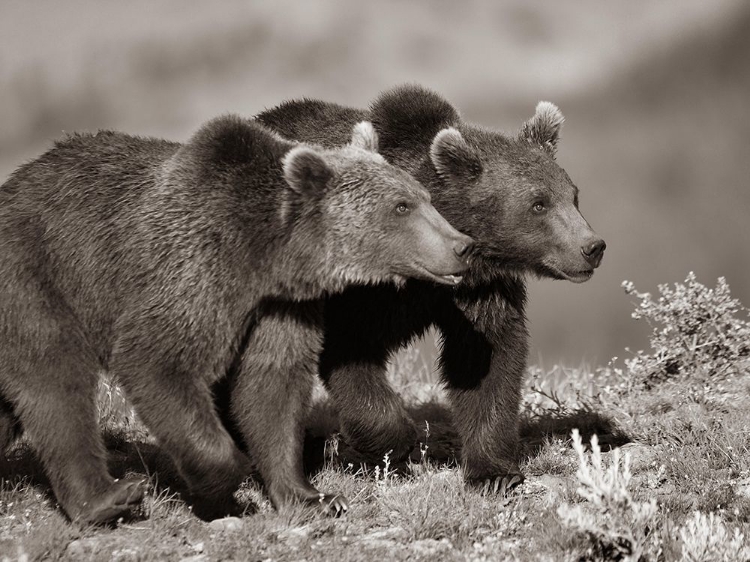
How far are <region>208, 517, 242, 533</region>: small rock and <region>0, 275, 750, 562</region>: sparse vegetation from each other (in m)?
0.02

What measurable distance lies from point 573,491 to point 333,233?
6.94 ft

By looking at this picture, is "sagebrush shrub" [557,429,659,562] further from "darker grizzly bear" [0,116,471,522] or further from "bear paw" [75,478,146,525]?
"bear paw" [75,478,146,525]

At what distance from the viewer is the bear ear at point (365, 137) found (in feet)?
23.3

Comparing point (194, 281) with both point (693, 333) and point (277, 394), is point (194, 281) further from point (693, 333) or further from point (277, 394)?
point (693, 333)

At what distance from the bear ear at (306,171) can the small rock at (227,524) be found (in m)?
1.88

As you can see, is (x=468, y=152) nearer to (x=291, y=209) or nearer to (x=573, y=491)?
(x=291, y=209)

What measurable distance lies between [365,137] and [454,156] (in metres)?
0.61

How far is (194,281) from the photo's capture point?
249 inches

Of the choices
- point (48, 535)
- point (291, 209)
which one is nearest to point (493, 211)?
point (291, 209)

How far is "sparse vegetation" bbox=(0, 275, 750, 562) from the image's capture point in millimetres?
5621

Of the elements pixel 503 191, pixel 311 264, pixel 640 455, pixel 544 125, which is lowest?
pixel 640 455

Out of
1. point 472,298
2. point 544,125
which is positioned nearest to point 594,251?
point 472,298

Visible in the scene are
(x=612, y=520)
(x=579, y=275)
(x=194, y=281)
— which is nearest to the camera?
(x=612, y=520)

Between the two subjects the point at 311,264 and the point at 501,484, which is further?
the point at 501,484
